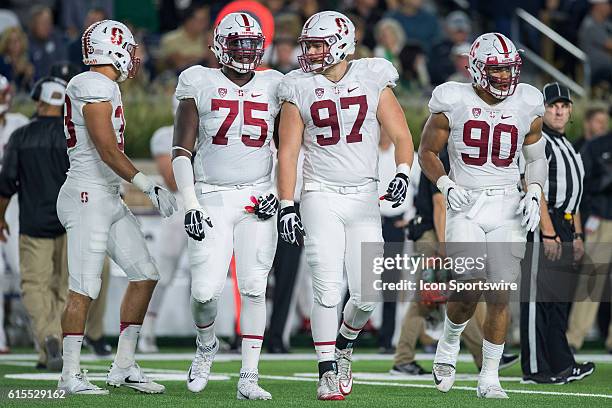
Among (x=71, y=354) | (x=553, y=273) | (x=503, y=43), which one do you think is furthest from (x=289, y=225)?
(x=553, y=273)

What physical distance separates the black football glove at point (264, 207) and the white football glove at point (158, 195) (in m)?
0.39

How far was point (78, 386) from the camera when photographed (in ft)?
23.5

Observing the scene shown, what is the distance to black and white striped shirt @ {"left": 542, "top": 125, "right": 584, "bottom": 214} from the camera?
8367 millimetres

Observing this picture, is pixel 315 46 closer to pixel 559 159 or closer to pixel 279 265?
pixel 559 159

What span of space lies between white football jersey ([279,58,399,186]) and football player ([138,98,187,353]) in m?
3.57

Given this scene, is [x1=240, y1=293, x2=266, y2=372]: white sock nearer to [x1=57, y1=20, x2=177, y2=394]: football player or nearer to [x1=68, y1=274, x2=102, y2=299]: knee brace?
[x1=57, y1=20, x2=177, y2=394]: football player

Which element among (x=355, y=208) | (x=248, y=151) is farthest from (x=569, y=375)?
(x=248, y=151)

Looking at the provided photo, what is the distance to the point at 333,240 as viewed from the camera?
7129 millimetres

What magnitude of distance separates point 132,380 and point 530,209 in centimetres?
225

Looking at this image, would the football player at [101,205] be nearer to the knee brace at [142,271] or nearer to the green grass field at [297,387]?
the knee brace at [142,271]

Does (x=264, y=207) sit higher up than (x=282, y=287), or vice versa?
(x=264, y=207)

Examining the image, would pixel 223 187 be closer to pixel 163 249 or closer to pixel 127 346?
pixel 127 346

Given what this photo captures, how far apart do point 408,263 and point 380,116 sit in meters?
2.83

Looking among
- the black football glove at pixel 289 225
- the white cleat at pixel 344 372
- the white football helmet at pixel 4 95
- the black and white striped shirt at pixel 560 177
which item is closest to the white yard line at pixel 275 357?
the white football helmet at pixel 4 95
